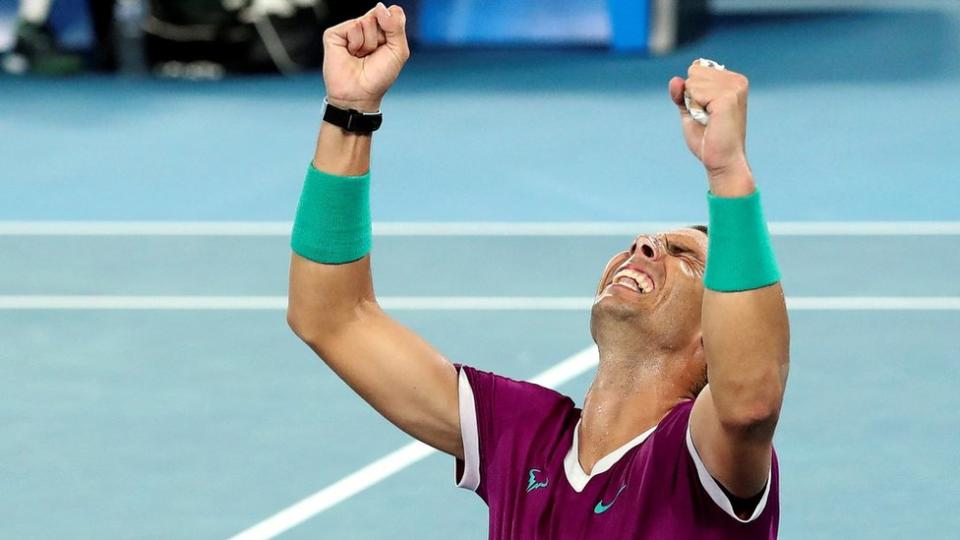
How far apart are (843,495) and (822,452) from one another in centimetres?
38

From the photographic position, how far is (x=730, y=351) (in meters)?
2.94

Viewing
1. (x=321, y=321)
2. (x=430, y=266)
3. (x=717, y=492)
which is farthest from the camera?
(x=430, y=266)

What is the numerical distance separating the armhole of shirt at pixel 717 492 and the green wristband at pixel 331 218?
0.82m

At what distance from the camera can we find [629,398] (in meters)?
3.54

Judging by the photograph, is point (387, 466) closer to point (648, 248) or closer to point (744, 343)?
point (648, 248)

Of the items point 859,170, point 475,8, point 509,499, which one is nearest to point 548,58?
point 475,8

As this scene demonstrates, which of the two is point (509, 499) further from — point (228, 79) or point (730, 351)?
point (228, 79)

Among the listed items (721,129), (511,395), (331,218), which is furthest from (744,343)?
(331,218)

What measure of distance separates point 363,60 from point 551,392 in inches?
31.8

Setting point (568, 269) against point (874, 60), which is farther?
point (874, 60)

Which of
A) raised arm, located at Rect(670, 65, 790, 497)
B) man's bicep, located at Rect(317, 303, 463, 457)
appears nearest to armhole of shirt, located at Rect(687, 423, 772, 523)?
raised arm, located at Rect(670, 65, 790, 497)

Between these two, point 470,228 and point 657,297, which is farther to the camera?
point 470,228

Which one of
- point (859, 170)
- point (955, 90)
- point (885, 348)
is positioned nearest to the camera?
point (885, 348)

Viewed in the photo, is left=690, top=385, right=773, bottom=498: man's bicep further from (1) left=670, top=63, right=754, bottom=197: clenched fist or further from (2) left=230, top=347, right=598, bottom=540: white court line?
(2) left=230, top=347, right=598, bottom=540: white court line
